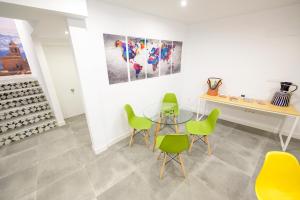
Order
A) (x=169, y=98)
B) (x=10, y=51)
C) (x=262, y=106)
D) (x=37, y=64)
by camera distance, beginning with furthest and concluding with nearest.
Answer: (x=10, y=51)
(x=169, y=98)
(x=37, y=64)
(x=262, y=106)

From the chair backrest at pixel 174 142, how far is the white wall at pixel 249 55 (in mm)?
2637

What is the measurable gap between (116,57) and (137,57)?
1.75 feet

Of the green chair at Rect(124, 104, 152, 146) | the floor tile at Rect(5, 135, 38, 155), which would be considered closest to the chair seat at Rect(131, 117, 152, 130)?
the green chair at Rect(124, 104, 152, 146)

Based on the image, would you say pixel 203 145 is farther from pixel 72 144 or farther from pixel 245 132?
pixel 72 144

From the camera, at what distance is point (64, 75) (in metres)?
3.94

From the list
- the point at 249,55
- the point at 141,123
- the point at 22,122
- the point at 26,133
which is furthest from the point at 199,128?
the point at 22,122

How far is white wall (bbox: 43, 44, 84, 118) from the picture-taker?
3666 mm

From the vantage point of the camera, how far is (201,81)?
13.4ft

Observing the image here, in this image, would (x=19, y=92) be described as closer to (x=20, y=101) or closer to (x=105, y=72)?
(x=20, y=101)

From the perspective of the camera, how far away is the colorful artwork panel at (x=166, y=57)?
3391mm

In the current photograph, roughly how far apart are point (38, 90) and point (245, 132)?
5479 millimetres

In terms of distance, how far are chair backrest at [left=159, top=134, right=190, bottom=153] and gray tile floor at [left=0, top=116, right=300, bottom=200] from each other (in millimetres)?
567

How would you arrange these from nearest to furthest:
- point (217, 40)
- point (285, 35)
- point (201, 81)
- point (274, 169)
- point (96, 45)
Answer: point (274, 169)
point (96, 45)
point (285, 35)
point (217, 40)
point (201, 81)

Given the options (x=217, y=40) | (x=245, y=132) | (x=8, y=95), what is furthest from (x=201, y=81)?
(x=8, y=95)
